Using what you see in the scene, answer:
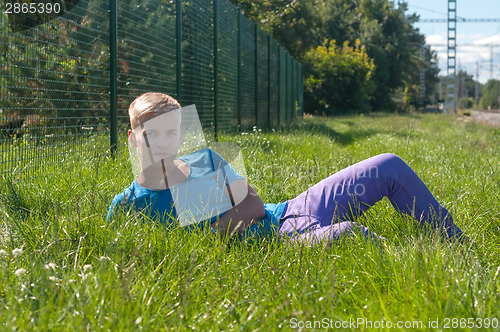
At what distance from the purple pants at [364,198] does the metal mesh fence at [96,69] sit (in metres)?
1.45

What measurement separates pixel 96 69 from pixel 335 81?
24.1 m

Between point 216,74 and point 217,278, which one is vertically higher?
point 216,74

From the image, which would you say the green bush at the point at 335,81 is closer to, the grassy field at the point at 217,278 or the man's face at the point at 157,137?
the grassy field at the point at 217,278

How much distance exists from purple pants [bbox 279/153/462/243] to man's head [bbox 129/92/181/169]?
70cm

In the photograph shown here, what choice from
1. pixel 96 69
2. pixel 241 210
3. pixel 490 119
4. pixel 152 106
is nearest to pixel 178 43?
pixel 96 69

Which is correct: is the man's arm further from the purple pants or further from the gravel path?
the gravel path

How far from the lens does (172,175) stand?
8.80ft

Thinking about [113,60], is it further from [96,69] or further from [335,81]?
[335,81]

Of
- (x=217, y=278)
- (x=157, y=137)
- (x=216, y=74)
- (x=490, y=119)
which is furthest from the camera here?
(x=490, y=119)

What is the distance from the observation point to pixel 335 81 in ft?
91.7

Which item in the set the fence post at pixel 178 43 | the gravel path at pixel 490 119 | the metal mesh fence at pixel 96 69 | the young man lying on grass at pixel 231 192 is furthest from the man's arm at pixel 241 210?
the gravel path at pixel 490 119

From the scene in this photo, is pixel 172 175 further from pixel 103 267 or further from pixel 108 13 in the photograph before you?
pixel 108 13

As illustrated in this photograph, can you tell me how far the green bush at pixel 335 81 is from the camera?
2753cm

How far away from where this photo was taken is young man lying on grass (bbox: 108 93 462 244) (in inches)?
103
